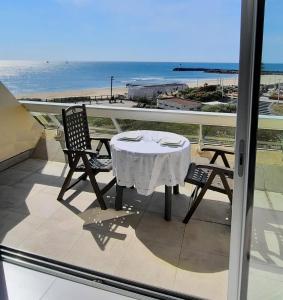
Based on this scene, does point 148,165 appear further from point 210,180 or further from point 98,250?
point 98,250

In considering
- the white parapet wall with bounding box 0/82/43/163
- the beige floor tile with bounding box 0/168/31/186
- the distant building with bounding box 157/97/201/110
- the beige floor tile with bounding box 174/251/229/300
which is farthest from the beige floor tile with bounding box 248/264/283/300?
the distant building with bounding box 157/97/201/110

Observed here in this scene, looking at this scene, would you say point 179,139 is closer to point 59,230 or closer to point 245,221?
point 59,230

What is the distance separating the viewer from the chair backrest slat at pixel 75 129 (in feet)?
9.90

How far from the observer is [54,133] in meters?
4.25

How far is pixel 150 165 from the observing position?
2.43m

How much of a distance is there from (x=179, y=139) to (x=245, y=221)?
1627mm

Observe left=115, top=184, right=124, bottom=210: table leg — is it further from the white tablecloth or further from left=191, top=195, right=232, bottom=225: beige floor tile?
left=191, top=195, right=232, bottom=225: beige floor tile

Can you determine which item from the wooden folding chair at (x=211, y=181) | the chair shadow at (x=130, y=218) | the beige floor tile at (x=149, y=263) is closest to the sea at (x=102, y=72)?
the chair shadow at (x=130, y=218)

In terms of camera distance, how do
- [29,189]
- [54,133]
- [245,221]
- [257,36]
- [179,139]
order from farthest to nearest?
1. [54,133]
2. [29,189]
3. [179,139]
4. [245,221]
5. [257,36]

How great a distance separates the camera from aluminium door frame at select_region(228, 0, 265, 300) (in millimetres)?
1058

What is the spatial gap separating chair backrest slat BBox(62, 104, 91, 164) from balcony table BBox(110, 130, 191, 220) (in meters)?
0.66

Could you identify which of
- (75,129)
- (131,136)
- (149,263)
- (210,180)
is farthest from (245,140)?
(75,129)

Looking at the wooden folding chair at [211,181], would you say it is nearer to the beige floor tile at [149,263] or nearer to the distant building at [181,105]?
the beige floor tile at [149,263]

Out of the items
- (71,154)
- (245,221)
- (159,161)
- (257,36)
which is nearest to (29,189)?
(71,154)
